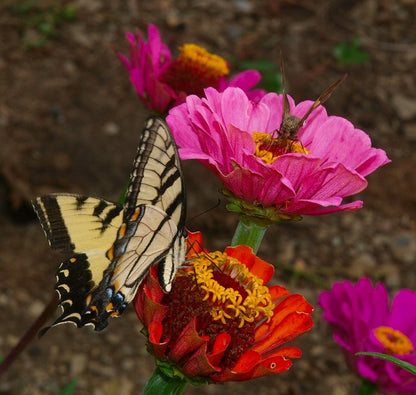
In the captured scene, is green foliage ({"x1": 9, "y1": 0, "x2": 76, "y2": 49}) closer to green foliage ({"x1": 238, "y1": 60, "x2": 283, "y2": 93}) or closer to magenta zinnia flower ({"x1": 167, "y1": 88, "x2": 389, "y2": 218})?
green foliage ({"x1": 238, "y1": 60, "x2": 283, "y2": 93})

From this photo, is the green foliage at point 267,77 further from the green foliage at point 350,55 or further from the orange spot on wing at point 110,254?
the orange spot on wing at point 110,254

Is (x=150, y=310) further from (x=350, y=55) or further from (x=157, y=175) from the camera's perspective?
(x=350, y=55)

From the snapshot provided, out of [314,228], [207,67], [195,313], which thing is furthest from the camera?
[314,228]

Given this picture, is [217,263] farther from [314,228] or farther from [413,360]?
[314,228]

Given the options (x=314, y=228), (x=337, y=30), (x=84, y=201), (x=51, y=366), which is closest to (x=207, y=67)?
(x=84, y=201)

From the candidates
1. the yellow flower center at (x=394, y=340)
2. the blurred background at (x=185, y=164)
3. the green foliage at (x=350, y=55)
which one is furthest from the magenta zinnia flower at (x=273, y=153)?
the green foliage at (x=350, y=55)
